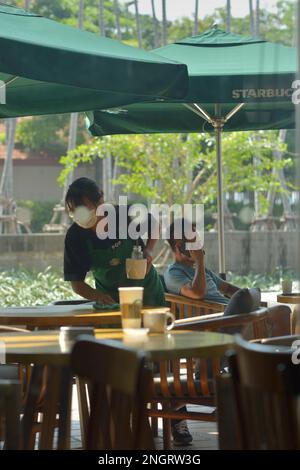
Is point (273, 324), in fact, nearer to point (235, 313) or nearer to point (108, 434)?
point (235, 313)

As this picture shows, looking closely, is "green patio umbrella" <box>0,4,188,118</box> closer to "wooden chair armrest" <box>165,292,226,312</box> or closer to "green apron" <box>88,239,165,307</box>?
"green apron" <box>88,239,165,307</box>

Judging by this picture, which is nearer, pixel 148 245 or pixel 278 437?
pixel 278 437

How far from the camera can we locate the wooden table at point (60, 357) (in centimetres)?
336

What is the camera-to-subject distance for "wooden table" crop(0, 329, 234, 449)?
3.36 meters

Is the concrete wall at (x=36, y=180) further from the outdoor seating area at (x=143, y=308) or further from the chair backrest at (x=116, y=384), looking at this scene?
the chair backrest at (x=116, y=384)

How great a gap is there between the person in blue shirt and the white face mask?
695 mm

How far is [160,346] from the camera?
3.48 metres

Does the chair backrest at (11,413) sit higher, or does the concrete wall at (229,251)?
the concrete wall at (229,251)

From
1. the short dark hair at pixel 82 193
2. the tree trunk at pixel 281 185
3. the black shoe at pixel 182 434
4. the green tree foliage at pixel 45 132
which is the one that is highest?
A: the green tree foliage at pixel 45 132

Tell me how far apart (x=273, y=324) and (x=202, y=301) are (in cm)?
63

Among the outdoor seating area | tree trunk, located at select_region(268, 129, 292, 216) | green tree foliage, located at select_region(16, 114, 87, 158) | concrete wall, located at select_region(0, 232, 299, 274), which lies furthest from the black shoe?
green tree foliage, located at select_region(16, 114, 87, 158)

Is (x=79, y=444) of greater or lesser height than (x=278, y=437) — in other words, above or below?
below

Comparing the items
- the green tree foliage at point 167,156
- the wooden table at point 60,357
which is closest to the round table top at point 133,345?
the wooden table at point 60,357

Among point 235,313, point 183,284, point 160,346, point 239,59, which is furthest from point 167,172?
point 160,346
